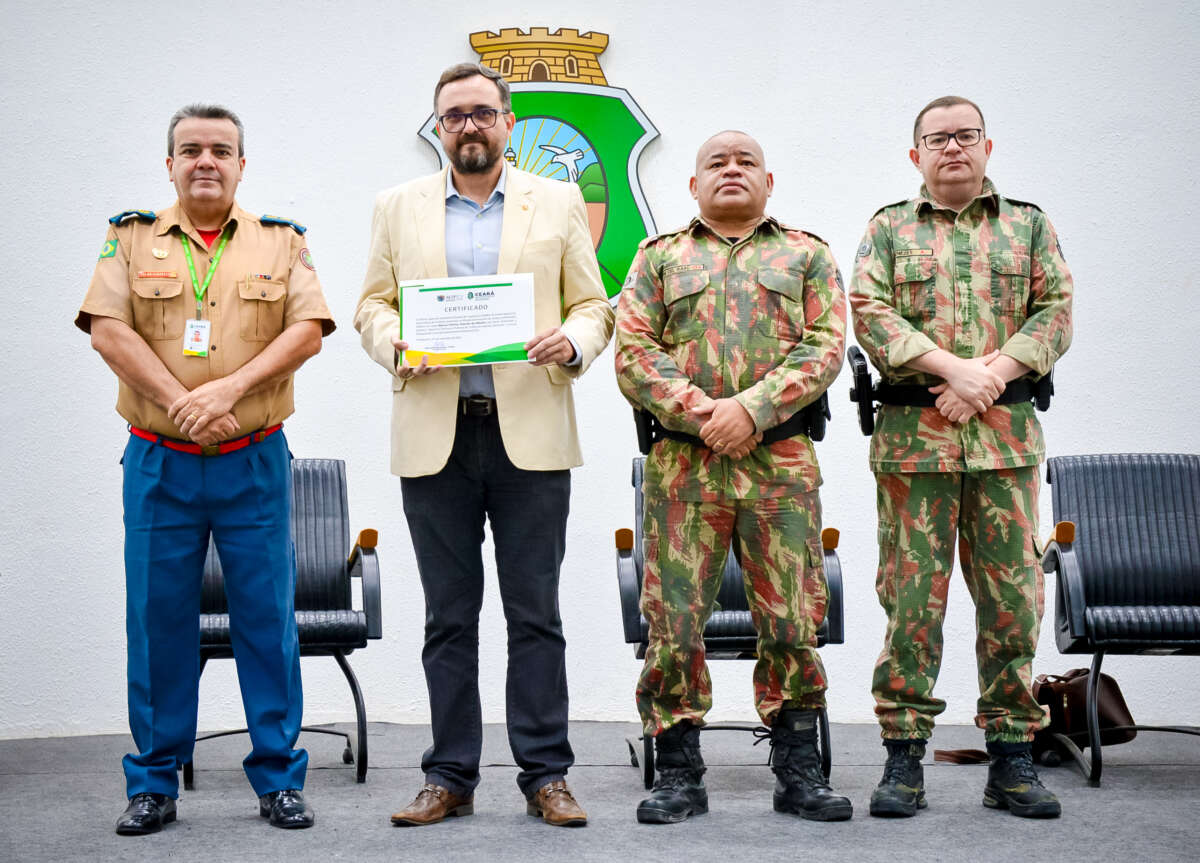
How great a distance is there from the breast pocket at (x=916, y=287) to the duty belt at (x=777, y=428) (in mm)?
344

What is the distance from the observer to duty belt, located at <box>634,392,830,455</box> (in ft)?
10.6

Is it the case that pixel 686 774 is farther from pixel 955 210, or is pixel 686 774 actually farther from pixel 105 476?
pixel 105 476

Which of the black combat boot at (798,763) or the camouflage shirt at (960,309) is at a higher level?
the camouflage shirt at (960,309)

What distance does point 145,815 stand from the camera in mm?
3090

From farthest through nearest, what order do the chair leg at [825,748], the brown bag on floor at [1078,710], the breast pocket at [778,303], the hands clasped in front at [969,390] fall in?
the brown bag on floor at [1078,710]
the chair leg at [825,748]
the breast pocket at [778,303]
the hands clasped in front at [969,390]

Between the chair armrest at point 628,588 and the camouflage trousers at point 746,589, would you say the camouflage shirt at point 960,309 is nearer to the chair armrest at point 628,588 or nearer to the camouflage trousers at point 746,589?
the camouflage trousers at point 746,589

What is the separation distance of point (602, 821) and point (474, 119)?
1925 mm

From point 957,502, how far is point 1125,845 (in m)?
0.94

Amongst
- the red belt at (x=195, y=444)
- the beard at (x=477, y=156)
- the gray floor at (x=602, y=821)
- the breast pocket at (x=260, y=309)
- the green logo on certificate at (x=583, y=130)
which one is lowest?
the gray floor at (x=602, y=821)

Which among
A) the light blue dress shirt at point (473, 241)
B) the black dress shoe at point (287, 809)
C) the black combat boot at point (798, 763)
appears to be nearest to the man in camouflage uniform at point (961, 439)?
the black combat boot at point (798, 763)

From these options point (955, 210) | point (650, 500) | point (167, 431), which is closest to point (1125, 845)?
point (650, 500)

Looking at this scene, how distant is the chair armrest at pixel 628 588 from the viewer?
391 centimetres

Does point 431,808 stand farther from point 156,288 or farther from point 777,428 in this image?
point 156,288

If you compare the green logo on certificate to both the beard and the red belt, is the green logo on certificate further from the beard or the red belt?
the red belt
